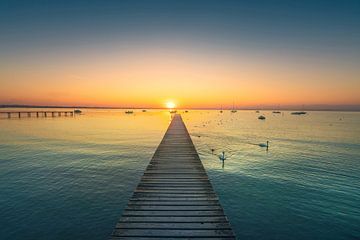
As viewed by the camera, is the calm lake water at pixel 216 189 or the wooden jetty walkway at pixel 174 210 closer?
the wooden jetty walkway at pixel 174 210

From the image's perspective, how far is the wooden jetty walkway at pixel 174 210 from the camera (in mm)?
6391

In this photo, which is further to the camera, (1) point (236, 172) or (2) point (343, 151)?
(2) point (343, 151)

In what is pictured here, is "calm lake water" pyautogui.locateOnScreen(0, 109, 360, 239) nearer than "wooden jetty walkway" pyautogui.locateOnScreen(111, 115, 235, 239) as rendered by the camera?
No

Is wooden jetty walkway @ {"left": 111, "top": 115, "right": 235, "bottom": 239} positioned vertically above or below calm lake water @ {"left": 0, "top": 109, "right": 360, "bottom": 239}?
above

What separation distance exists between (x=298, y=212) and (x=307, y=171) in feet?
34.4

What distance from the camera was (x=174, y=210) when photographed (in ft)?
25.4

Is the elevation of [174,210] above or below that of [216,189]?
above

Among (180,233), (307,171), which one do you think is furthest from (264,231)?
(307,171)

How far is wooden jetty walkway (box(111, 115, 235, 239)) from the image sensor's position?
21.0 feet

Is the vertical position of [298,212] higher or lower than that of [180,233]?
lower

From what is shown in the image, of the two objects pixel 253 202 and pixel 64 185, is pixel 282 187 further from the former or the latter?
pixel 64 185

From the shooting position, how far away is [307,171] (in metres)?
22.0

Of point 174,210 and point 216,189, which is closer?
point 174,210

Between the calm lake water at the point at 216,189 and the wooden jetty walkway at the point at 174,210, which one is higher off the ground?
the wooden jetty walkway at the point at 174,210
